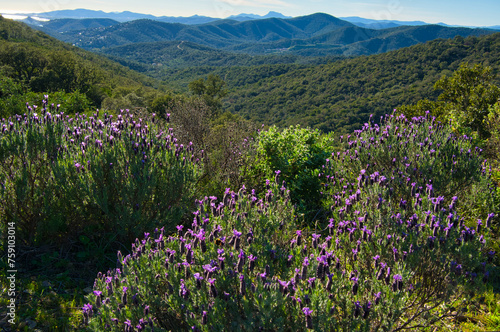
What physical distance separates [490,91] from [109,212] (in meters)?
12.3

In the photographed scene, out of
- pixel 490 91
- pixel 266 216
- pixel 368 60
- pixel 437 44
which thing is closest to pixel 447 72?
pixel 437 44

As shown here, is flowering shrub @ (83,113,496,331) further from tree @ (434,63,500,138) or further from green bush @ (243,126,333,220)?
tree @ (434,63,500,138)

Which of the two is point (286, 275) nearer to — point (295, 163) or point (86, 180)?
point (86, 180)

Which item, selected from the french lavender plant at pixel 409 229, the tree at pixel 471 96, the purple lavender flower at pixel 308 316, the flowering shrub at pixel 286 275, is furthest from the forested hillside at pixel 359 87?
the purple lavender flower at pixel 308 316

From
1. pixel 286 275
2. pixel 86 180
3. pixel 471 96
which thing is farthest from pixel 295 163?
pixel 471 96

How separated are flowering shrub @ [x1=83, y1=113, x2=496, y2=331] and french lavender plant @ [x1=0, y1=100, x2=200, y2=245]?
3.72 ft

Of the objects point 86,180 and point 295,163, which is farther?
point 295,163

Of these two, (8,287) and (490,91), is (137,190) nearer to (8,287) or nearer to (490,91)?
(8,287)

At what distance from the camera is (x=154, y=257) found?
8.29 feet

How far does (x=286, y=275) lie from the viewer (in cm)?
252

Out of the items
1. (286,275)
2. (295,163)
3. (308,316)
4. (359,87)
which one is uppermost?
(359,87)

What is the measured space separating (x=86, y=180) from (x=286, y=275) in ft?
8.28

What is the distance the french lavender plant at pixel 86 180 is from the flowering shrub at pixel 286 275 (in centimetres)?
113

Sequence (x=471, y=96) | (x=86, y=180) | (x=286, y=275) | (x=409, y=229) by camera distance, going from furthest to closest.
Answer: (x=471, y=96)
(x=86, y=180)
(x=409, y=229)
(x=286, y=275)
